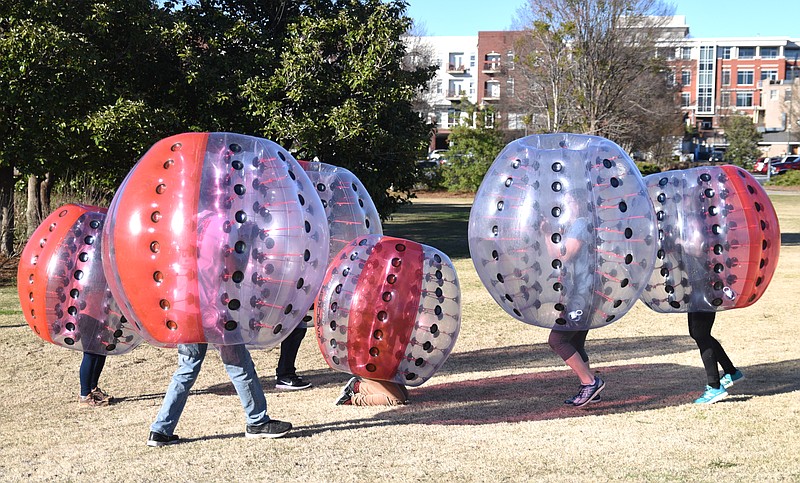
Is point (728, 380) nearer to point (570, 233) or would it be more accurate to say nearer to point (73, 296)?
point (570, 233)

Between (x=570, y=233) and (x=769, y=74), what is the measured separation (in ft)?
356

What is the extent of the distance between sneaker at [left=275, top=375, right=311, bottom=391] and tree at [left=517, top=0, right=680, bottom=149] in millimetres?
30601

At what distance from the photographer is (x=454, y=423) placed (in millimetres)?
6805

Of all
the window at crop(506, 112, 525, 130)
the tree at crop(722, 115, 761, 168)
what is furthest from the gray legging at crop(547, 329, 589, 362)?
the tree at crop(722, 115, 761, 168)

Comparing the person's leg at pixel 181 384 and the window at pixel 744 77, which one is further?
the window at pixel 744 77

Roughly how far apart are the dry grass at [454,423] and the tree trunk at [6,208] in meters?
6.92

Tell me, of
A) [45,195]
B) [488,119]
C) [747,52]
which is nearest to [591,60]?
[488,119]

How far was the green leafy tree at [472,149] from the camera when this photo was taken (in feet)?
130

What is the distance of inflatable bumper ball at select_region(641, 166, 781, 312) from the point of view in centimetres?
712

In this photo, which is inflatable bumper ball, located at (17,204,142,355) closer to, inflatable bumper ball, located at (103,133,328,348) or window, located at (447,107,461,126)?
inflatable bumper ball, located at (103,133,328,348)

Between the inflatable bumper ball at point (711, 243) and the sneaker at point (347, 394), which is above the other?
the inflatable bumper ball at point (711, 243)

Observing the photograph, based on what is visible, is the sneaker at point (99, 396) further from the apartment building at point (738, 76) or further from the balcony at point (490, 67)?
the apartment building at point (738, 76)

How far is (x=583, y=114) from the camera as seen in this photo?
39281mm

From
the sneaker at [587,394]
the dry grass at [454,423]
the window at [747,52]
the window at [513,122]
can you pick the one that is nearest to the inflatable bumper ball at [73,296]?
the dry grass at [454,423]
